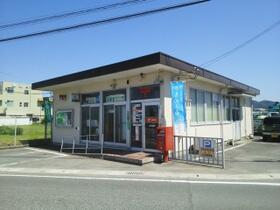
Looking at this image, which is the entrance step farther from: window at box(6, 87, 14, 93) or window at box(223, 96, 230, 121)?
window at box(6, 87, 14, 93)

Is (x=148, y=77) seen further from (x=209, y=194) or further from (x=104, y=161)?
(x=209, y=194)

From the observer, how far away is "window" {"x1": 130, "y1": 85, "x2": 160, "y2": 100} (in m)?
13.8

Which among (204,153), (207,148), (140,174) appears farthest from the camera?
(204,153)

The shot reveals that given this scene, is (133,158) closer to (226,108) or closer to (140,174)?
(140,174)

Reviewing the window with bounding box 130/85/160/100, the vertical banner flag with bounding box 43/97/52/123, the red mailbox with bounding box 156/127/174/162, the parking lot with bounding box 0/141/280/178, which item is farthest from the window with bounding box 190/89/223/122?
the vertical banner flag with bounding box 43/97/52/123

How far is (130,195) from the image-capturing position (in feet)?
23.2

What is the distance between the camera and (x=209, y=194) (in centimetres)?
716

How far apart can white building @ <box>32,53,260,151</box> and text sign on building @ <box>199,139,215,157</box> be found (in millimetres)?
2097

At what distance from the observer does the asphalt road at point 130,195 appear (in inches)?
245

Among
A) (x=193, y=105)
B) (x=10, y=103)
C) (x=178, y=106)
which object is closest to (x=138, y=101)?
(x=178, y=106)

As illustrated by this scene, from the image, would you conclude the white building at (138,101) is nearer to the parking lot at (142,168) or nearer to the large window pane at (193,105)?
the large window pane at (193,105)

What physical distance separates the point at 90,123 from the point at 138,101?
4.56 m

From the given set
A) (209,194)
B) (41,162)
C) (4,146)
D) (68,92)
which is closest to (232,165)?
(209,194)

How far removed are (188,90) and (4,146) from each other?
479 inches
